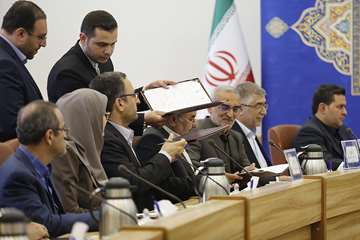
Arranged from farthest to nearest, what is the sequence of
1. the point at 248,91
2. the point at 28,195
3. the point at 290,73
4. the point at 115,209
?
the point at 290,73 < the point at 248,91 < the point at 28,195 < the point at 115,209

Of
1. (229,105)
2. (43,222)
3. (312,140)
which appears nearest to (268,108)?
(312,140)

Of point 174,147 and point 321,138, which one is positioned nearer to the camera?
point 174,147

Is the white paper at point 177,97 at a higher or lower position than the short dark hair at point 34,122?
Answer: lower

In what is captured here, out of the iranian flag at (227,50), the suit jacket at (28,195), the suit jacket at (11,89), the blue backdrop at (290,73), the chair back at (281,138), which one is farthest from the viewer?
the blue backdrop at (290,73)

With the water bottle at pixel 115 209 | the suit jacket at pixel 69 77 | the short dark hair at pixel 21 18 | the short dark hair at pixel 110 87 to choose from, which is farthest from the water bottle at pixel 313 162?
the water bottle at pixel 115 209

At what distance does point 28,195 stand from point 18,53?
3.75 ft

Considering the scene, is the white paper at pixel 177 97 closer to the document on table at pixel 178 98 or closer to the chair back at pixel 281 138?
the document on table at pixel 178 98

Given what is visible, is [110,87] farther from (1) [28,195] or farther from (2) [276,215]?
(2) [276,215]

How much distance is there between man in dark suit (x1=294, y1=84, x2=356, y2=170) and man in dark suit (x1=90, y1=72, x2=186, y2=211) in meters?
2.06

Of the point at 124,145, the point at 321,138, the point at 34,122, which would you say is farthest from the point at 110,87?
the point at 321,138

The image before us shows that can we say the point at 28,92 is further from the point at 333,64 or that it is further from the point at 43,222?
the point at 333,64

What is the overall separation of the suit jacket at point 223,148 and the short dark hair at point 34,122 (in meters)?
1.82

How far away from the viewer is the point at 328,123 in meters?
6.29

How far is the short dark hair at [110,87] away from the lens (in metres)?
4.15
